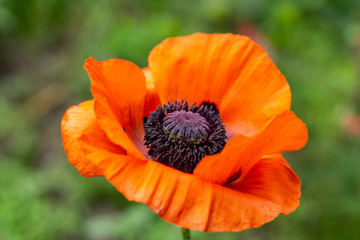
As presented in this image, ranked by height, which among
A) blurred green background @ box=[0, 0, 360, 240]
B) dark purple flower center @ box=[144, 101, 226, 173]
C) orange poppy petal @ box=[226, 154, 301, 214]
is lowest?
blurred green background @ box=[0, 0, 360, 240]

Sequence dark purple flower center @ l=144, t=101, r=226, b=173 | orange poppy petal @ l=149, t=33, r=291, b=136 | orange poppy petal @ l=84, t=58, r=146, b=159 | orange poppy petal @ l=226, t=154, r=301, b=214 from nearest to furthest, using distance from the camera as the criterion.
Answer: orange poppy petal @ l=84, t=58, r=146, b=159, orange poppy petal @ l=226, t=154, r=301, b=214, dark purple flower center @ l=144, t=101, r=226, b=173, orange poppy petal @ l=149, t=33, r=291, b=136

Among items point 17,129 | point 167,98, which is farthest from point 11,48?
point 167,98

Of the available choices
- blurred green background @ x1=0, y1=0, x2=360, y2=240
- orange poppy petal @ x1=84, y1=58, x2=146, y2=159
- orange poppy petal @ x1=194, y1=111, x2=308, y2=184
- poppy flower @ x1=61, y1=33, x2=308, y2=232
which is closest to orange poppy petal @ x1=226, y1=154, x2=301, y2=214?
poppy flower @ x1=61, y1=33, x2=308, y2=232

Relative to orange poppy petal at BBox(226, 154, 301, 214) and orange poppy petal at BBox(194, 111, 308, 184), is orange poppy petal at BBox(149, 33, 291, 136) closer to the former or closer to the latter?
orange poppy petal at BBox(226, 154, 301, 214)

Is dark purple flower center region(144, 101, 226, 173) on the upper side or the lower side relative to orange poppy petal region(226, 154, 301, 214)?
upper

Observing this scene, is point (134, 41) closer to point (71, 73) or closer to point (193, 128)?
point (71, 73)

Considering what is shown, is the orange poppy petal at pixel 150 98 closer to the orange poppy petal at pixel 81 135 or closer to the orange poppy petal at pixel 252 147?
the orange poppy petal at pixel 81 135
